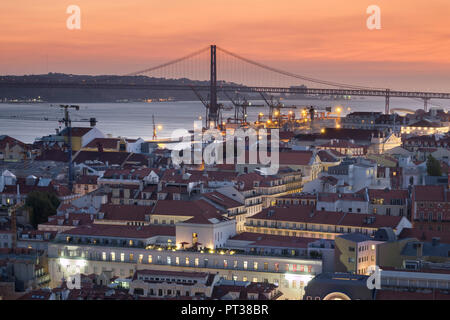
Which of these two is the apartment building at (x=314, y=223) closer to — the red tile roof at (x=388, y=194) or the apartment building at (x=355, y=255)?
the apartment building at (x=355, y=255)

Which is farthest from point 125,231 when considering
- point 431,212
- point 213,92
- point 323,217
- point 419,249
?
point 213,92

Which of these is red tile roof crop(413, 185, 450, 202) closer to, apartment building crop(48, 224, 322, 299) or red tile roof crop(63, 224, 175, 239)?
apartment building crop(48, 224, 322, 299)

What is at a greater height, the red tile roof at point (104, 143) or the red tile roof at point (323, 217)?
the red tile roof at point (104, 143)

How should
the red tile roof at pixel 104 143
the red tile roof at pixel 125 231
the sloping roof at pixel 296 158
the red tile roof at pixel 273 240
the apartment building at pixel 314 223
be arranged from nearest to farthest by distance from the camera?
1. the red tile roof at pixel 273 240
2. the red tile roof at pixel 125 231
3. the apartment building at pixel 314 223
4. the sloping roof at pixel 296 158
5. the red tile roof at pixel 104 143

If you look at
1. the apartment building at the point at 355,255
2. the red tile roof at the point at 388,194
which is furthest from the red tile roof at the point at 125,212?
the red tile roof at the point at 388,194

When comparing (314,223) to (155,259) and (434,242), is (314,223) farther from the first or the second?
(155,259)

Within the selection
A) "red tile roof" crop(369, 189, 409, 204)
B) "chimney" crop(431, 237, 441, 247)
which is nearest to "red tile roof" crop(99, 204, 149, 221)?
"red tile roof" crop(369, 189, 409, 204)
